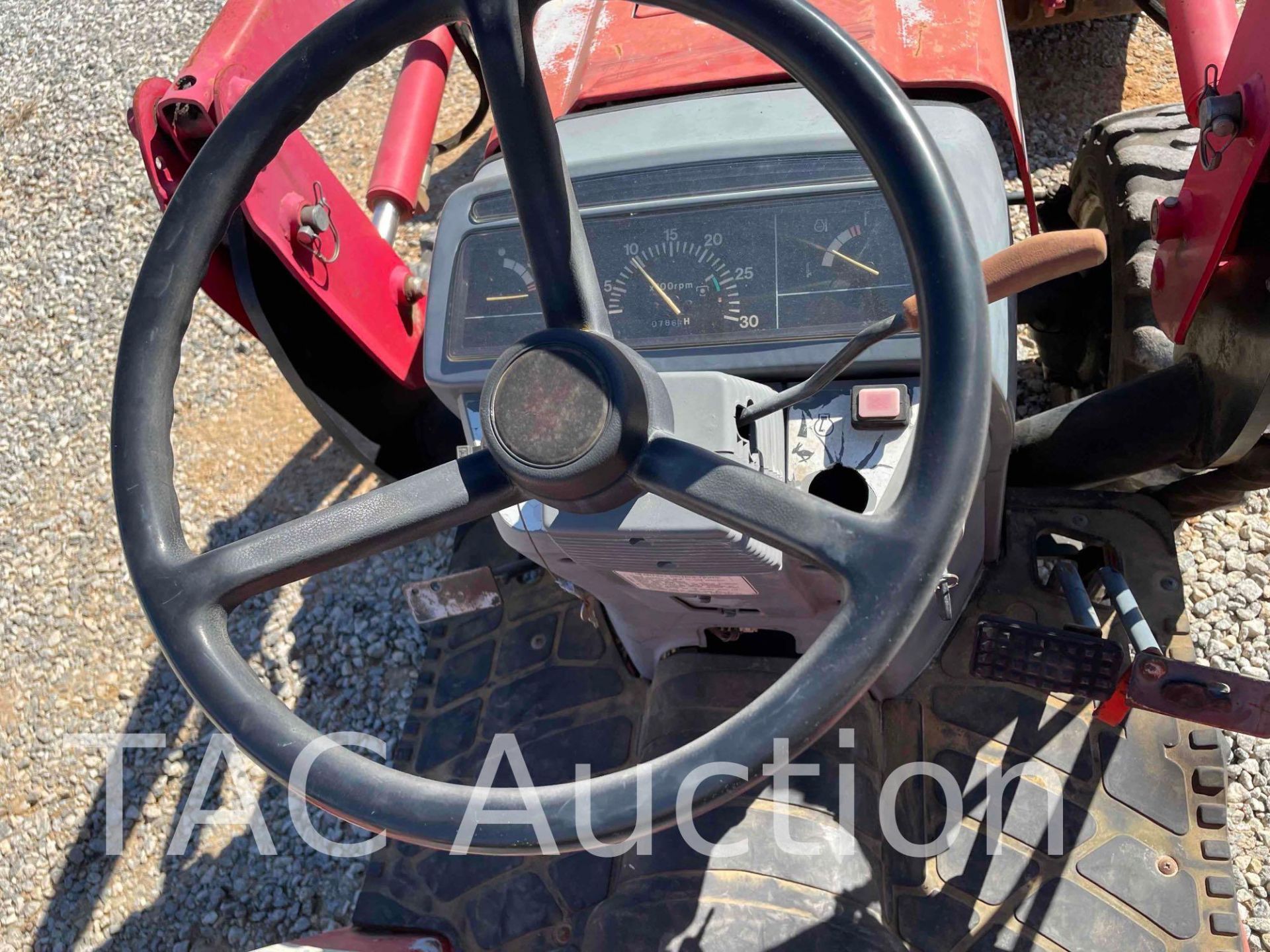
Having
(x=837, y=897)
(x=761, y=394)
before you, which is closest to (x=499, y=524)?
(x=761, y=394)

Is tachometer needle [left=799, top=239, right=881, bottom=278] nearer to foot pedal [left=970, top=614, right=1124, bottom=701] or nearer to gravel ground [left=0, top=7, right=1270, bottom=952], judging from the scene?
foot pedal [left=970, top=614, right=1124, bottom=701]

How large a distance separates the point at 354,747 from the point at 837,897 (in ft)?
4.26

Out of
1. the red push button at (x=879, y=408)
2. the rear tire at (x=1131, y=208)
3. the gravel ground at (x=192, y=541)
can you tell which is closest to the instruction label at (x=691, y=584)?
the red push button at (x=879, y=408)

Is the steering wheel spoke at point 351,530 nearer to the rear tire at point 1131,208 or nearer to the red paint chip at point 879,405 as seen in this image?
the red paint chip at point 879,405

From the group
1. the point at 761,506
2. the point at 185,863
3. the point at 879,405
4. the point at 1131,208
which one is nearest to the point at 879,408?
the point at 879,405

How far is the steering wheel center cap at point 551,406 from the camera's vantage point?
935 mm

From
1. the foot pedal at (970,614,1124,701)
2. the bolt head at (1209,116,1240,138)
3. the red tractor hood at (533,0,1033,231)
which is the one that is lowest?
the foot pedal at (970,614,1124,701)

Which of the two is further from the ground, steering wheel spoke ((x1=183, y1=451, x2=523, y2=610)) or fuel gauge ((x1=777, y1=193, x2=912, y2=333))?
fuel gauge ((x1=777, y1=193, x2=912, y2=333))

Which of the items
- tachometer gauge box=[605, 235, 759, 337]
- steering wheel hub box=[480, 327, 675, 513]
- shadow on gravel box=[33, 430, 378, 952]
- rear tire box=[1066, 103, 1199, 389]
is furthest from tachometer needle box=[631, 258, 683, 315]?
shadow on gravel box=[33, 430, 378, 952]

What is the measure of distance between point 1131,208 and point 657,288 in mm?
981

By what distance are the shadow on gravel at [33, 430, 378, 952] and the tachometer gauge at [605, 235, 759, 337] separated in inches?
59.6

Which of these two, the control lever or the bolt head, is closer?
the control lever

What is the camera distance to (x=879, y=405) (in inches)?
51.8

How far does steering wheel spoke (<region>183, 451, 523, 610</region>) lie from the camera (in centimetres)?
100
